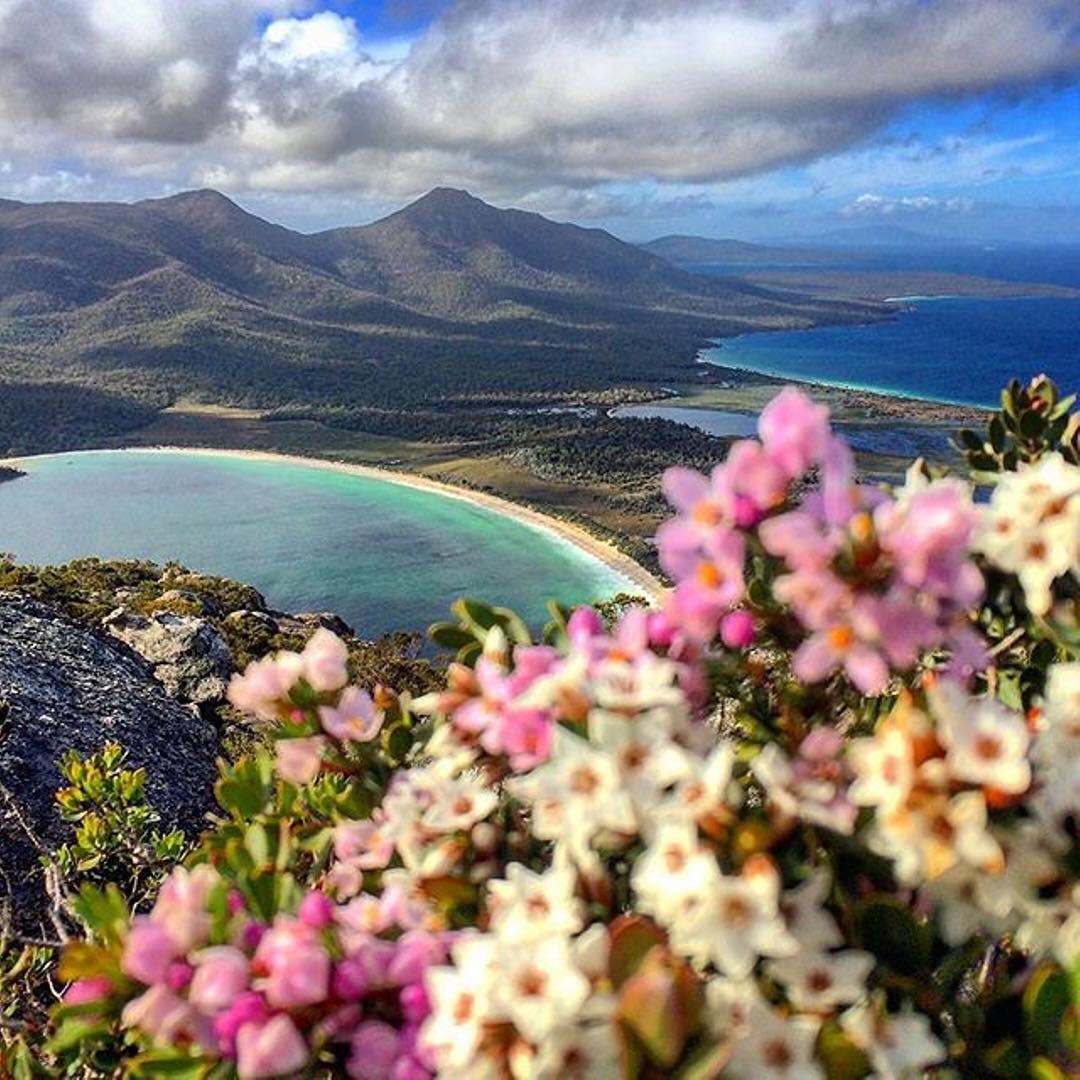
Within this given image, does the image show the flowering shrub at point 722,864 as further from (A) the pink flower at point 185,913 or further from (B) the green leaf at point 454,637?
(B) the green leaf at point 454,637

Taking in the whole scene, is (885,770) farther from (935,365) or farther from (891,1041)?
(935,365)

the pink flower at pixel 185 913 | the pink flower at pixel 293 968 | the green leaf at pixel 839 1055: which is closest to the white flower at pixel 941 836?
the green leaf at pixel 839 1055

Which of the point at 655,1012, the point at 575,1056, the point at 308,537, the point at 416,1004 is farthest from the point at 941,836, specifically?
the point at 308,537

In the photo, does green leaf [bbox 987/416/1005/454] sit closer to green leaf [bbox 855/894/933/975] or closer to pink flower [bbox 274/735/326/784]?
green leaf [bbox 855/894/933/975]

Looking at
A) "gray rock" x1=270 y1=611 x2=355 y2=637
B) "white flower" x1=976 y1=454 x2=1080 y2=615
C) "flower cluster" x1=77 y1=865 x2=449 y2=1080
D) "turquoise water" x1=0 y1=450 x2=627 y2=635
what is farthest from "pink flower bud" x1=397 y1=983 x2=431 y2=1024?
"turquoise water" x1=0 y1=450 x2=627 y2=635

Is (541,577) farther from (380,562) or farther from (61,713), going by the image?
(61,713)

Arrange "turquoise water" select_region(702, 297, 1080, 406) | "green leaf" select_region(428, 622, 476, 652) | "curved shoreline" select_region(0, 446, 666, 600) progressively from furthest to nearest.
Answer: "turquoise water" select_region(702, 297, 1080, 406) < "curved shoreline" select_region(0, 446, 666, 600) < "green leaf" select_region(428, 622, 476, 652)
